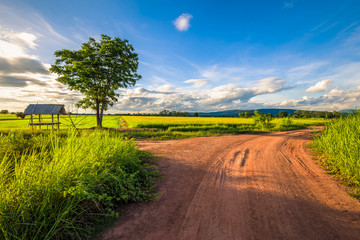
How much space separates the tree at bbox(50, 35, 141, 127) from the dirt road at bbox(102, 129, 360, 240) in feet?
60.8

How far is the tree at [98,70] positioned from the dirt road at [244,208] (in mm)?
18521

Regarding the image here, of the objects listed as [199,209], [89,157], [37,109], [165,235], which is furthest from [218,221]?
[37,109]

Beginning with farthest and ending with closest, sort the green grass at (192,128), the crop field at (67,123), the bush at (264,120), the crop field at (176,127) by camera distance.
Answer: the bush at (264,120) < the green grass at (192,128) < the crop field at (176,127) < the crop field at (67,123)

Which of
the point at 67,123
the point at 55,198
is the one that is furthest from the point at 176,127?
the point at 55,198

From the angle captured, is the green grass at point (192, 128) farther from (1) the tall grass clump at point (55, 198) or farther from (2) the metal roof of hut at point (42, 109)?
(2) the metal roof of hut at point (42, 109)

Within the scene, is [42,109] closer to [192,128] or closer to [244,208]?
[192,128]

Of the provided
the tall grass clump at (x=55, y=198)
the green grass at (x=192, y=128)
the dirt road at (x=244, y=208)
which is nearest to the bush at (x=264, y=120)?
the green grass at (x=192, y=128)

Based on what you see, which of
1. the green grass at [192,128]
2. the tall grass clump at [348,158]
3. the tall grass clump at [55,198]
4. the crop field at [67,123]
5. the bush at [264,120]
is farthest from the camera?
the bush at [264,120]

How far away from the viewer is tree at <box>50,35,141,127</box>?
61.5 ft

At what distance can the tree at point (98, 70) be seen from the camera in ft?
61.5

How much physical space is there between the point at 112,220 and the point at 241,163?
15.8 ft

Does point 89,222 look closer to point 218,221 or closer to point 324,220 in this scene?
point 218,221

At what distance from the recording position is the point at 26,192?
2291mm

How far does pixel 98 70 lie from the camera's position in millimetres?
19406
